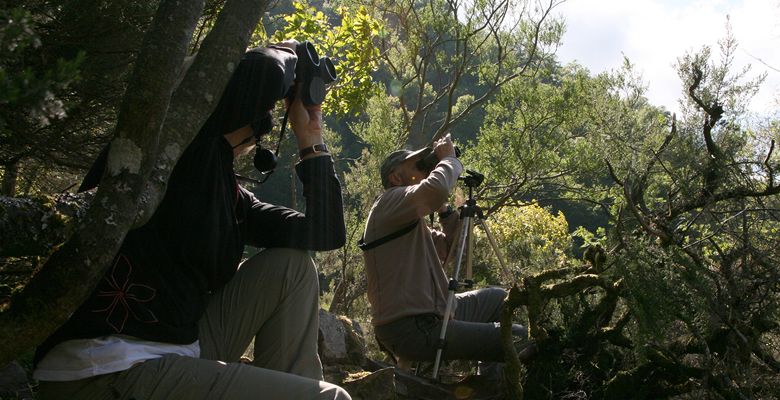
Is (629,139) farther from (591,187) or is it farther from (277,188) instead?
(277,188)

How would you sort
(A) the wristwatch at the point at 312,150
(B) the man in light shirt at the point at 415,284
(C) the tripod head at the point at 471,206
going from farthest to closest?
1. (C) the tripod head at the point at 471,206
2. (B) the man in light shirt at the point at 415,284
3. (A) the wristwatch at the point at 312,150

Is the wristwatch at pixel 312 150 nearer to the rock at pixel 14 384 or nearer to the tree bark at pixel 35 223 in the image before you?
the tree bark at pixel 35 223

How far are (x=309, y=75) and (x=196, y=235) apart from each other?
68cm

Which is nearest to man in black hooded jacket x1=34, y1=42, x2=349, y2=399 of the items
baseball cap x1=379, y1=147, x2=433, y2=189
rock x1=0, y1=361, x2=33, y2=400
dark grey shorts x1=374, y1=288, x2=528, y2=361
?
rock x1=0, y1=361, x2=33, y2=400

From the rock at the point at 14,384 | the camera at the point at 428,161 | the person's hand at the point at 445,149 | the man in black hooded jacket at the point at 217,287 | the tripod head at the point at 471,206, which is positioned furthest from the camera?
the tripod head at the point at 471,206

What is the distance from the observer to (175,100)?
1.86m

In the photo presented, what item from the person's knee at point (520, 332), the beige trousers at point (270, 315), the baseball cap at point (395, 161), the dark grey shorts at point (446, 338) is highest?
the baseball cap at point (395, 161)

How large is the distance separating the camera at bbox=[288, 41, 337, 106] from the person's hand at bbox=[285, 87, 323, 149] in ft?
0.06

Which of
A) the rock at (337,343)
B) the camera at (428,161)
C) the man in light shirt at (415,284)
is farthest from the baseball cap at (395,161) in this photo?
the rock at (337,343)

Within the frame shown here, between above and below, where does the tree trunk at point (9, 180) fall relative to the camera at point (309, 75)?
below

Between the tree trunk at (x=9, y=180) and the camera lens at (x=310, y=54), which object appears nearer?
the camera lens at (x=310, y=54)

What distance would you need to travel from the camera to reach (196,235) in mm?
2008

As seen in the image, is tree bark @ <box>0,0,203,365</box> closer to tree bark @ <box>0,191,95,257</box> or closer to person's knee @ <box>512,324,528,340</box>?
tree bark @ <box>0,191,95,257</box>

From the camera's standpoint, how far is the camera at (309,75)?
2.42 m
